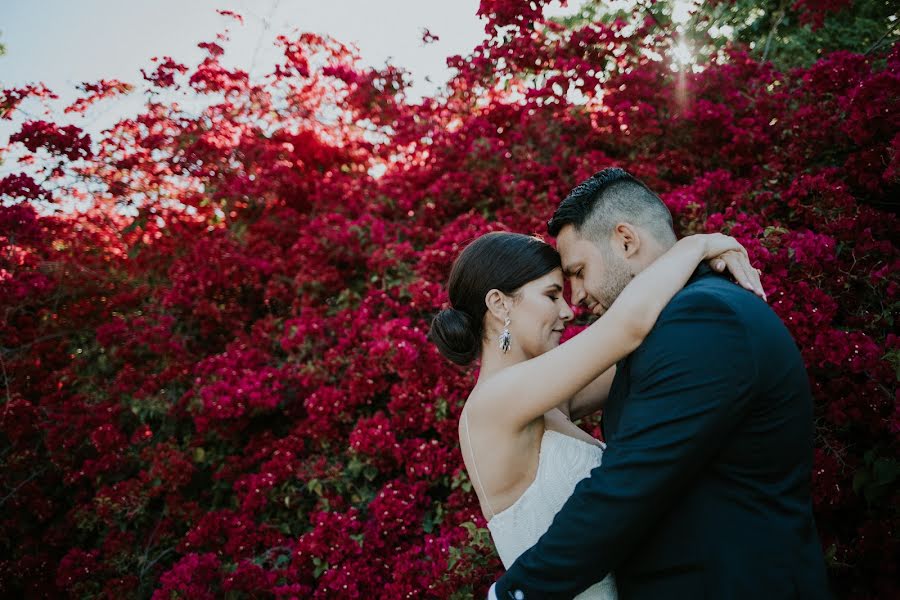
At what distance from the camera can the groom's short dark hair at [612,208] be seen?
2000mm

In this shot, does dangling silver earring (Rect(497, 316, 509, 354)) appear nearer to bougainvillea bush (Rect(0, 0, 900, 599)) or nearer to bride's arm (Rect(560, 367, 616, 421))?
bride's arm (Rect(560, 367, 616, 421))

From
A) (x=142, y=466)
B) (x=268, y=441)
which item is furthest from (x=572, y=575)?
(x=142, y=466)

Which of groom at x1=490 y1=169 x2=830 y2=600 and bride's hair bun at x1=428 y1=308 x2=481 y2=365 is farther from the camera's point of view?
bride's hair bun at x1=428 y1=308 x2=481 y2=365

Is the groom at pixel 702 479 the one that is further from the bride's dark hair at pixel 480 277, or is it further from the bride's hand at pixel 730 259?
the bride's dark hair at pixel 480 277

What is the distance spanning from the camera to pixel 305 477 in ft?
13.4

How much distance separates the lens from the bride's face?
227 cm

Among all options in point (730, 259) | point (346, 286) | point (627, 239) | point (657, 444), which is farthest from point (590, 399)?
point (346, 286)

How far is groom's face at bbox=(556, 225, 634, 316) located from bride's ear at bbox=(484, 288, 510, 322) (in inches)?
12.0

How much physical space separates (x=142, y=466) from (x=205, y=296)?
5.71 feet

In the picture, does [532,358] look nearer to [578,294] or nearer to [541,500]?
[578,294]

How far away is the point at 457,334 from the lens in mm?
2457

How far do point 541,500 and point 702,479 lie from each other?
26.1 inches

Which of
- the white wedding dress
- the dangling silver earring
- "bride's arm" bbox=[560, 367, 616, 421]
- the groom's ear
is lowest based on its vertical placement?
the white wedding dress

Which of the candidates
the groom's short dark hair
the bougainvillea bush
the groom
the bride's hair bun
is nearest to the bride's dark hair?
the bride's hair bun
